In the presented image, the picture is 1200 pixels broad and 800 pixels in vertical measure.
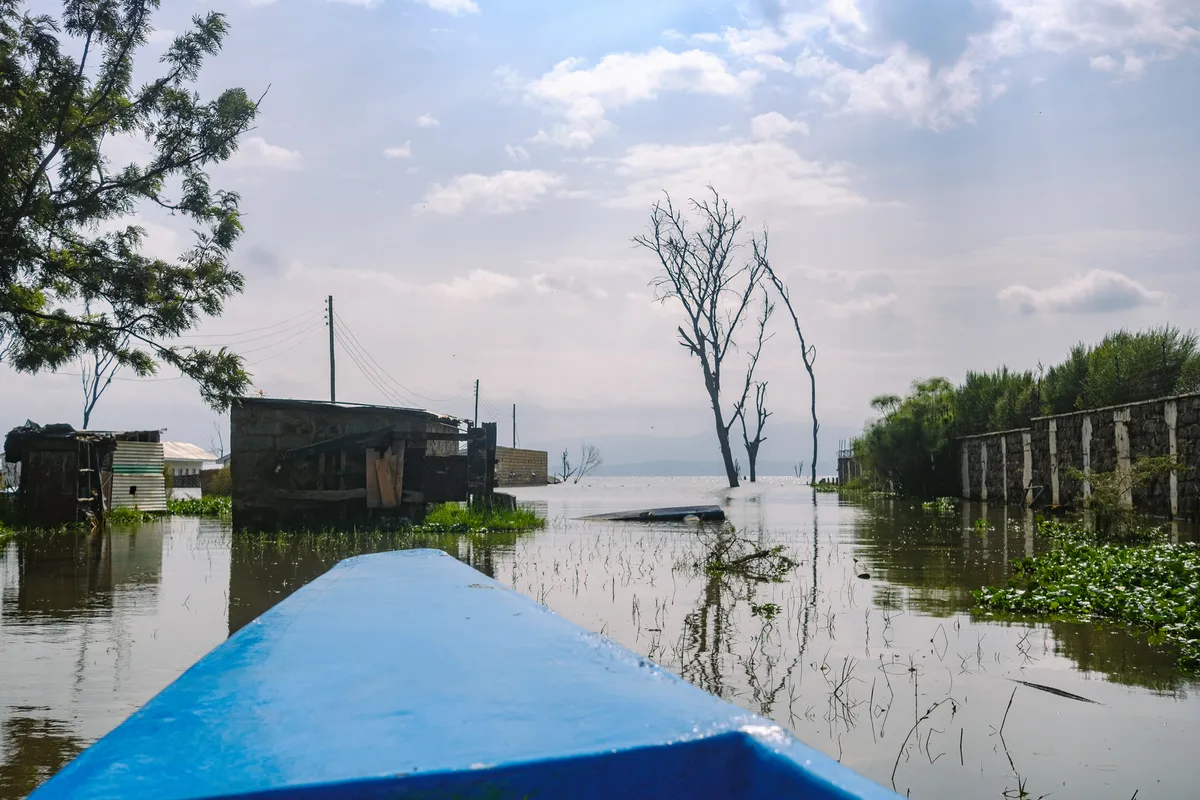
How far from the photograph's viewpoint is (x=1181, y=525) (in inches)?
567

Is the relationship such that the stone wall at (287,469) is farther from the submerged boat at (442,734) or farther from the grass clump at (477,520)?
the submerged boat at (442,734)

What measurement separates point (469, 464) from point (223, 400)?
18.5 feet

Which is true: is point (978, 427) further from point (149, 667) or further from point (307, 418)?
point (149, 667)

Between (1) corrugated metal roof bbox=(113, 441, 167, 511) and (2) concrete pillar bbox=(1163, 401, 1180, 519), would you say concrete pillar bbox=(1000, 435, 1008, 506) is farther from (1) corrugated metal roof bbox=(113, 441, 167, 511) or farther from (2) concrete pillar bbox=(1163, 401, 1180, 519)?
(1) corrugated metal roof bbox=(113, 441, 167, 511)

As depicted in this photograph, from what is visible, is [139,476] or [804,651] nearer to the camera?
[804,651]

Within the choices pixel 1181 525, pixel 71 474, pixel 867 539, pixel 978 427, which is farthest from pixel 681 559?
pixel 978 427

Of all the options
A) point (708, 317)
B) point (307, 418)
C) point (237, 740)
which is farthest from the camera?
point (708, 317)

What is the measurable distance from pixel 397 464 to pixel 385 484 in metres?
0.40

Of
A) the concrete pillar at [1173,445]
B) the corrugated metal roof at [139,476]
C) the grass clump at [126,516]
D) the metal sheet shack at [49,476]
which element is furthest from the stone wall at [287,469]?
the concrete pillar at [1173,445]

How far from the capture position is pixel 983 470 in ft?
87.6

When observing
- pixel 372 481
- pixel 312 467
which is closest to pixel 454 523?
pixel 372 481

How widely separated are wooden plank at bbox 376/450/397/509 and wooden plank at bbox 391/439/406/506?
0.23 feet

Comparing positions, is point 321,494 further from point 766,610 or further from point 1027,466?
point 1027,466

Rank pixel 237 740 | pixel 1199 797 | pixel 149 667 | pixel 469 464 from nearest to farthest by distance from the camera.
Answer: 1. pixel 237 740
2. pixel 1199 797
3. pixel 149 667
4. pixel 469 464
